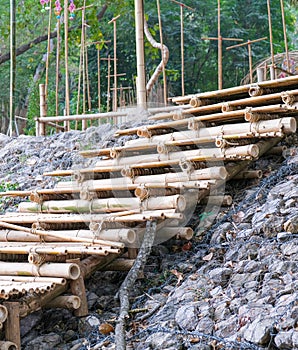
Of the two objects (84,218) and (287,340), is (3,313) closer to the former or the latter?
(84,218)

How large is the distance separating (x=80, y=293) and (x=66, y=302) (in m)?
0.10

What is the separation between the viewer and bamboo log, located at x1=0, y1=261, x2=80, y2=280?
10.8 feet

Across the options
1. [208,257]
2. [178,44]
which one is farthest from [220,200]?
[178,44]

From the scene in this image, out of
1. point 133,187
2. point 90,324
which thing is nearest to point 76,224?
point 133,187

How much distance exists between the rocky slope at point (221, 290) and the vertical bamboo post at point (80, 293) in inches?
2.5

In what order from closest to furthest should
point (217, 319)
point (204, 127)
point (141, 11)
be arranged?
point (217, 319)
point (204, 127)
point (141, 11)

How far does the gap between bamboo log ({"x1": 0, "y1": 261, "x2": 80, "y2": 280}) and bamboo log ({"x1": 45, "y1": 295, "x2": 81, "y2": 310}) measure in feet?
0.41

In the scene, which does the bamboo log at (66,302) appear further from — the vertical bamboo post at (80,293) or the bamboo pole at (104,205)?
the bamboo pole at (104,205)

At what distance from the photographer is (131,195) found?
4.17 metres

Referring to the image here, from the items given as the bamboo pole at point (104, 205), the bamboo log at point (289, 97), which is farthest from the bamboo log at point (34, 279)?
the bamboo log at point (289, 97)

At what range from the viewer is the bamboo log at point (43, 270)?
3.30 meters

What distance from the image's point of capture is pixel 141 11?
5.64 metres

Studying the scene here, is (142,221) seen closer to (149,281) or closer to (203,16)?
(149,281)

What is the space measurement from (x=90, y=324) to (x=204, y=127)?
69.9 inches
